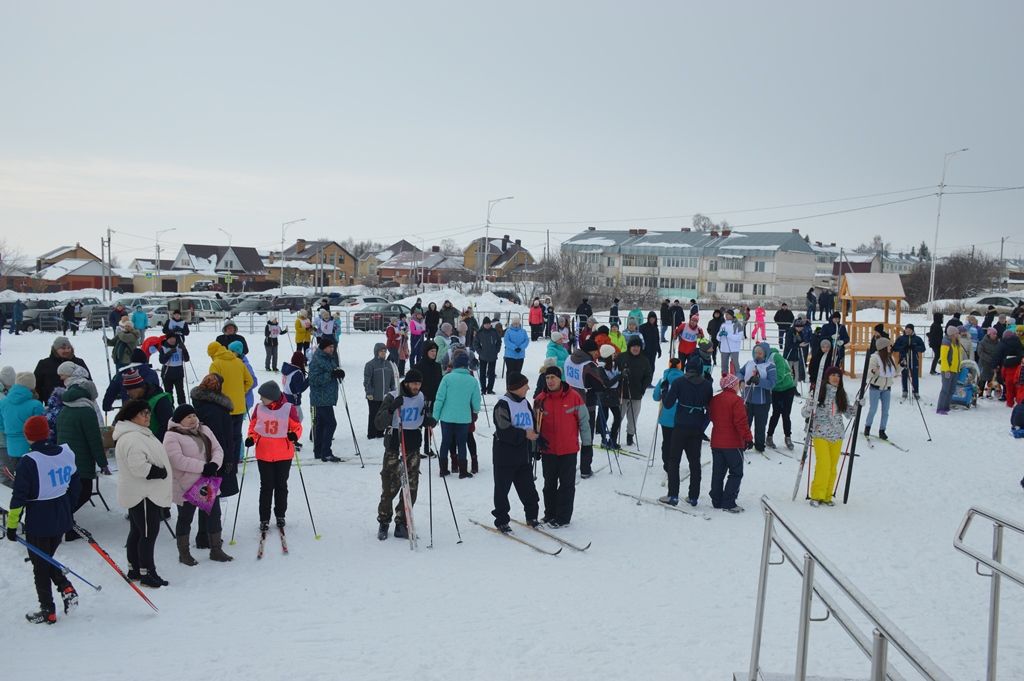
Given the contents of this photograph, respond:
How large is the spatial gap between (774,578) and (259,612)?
447cm

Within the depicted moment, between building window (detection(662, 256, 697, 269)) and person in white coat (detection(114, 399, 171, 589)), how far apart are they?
2789 inches

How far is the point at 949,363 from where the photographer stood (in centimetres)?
1544

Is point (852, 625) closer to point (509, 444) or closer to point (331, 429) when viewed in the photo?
point (509, 444)

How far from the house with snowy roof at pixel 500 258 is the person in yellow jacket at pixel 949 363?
7644 centimetres

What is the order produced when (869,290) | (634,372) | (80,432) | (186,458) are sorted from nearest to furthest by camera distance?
(186,458), (80,432), (634,372), (869,290)

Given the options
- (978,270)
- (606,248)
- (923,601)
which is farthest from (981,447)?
(606,248)

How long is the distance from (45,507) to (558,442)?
475 centimetres

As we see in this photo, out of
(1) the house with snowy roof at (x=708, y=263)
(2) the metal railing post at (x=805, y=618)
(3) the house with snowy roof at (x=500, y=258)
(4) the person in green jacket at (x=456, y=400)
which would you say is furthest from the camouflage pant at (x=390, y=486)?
(3) the house with snowy roof at (x=500, y=258)

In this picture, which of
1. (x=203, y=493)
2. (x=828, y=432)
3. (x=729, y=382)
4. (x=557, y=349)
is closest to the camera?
(x=203, y=493)

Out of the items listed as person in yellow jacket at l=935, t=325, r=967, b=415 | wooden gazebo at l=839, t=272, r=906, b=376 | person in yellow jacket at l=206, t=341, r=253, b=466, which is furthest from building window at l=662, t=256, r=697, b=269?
person in yellow jacket at l=206, t=341, r=253, b=466

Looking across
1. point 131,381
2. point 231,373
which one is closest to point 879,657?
point 131,381

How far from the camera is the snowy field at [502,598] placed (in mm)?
5297

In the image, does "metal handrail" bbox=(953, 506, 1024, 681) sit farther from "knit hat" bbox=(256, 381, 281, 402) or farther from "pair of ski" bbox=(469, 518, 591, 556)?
"knit hat" bbox=(256, 381, 281, 402)

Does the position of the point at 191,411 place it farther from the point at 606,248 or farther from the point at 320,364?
the point at 606,248
